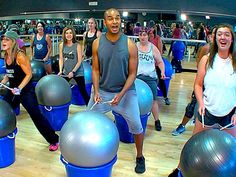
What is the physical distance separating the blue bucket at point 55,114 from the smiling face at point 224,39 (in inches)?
89.0

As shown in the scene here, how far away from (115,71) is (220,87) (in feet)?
2.92

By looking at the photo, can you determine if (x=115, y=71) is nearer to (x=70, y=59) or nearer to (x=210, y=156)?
→ (x=210, y=156)

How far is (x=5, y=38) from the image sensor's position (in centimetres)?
304

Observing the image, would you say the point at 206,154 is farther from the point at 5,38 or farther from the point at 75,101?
the point at 75,101

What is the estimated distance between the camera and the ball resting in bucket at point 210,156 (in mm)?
1908

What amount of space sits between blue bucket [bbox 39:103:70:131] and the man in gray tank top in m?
1.14

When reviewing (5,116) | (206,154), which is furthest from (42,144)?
(206,154)

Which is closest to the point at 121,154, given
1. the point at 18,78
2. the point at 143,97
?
the point at 143,97

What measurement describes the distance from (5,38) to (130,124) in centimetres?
157

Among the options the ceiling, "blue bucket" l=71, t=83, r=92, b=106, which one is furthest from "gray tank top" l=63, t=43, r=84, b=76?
the ceiling

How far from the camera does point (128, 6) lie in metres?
7.29

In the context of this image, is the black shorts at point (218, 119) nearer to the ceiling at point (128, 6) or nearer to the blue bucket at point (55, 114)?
the blue bucket at point (55, 114)

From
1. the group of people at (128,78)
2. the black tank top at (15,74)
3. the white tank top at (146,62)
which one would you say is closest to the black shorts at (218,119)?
the group of people at (128,78)

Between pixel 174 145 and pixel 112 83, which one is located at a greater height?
pixel 112 83
